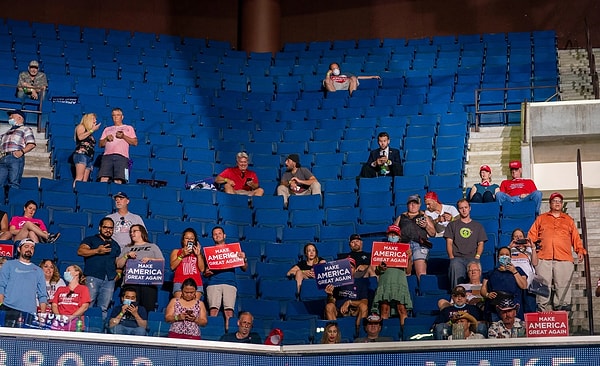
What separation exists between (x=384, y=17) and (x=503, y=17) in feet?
7.37

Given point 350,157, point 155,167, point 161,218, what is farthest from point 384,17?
point 161,218

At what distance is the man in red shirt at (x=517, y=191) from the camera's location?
43.6 ft

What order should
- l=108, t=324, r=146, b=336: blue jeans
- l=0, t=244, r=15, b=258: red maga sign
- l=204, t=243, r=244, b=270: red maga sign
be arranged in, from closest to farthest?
1. l=108, t=324, r=146, b=336: blue jeans
2. l=0, t=244, r=15, b=258: red maga sign
3. l=204, t=243, r=244, b=270: red maga sign

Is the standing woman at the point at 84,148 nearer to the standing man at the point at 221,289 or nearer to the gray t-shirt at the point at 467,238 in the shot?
the standing man at the point at 221,289

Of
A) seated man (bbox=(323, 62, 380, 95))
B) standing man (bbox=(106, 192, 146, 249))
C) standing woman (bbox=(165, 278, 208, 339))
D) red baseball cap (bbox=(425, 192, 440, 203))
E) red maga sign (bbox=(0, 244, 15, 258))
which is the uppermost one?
seated man (bbox=(323, 62, 380, 95))

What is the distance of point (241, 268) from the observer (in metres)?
12.3

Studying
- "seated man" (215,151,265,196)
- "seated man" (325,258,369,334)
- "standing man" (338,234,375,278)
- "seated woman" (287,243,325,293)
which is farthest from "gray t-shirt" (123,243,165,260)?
"seated man" (215,151,265,196)

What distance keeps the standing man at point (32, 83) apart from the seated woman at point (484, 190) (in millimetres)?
6388

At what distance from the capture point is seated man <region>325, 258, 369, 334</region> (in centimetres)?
1099

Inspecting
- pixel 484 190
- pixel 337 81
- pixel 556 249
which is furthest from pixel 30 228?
pixel 337 81

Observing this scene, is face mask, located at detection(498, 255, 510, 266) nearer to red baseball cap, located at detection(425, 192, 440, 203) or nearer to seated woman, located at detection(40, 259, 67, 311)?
red baseball cap, located at detection(425, 192, 440, 203)

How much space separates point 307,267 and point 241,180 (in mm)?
2663

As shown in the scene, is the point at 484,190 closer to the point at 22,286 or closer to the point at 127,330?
the point at 127,330

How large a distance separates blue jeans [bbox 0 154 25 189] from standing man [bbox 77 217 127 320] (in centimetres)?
220
